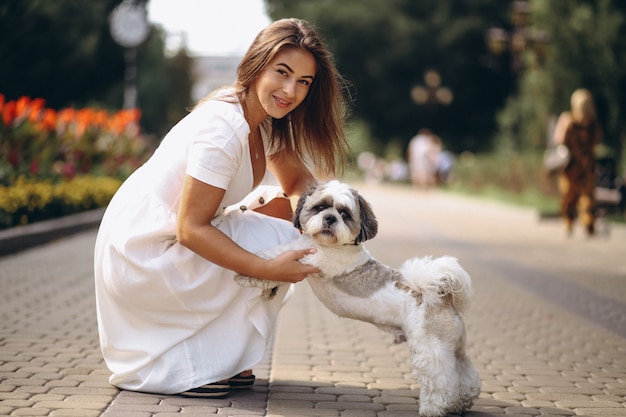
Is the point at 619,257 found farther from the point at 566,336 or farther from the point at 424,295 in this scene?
the point at 424,295

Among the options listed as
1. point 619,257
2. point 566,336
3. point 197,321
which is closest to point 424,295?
point 197,321

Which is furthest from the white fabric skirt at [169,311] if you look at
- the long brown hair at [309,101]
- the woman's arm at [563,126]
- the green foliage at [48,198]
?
the woman's arm at [563,126]

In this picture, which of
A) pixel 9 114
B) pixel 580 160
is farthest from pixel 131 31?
pixel 580 160

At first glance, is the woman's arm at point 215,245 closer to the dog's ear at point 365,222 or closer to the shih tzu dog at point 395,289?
the shih tzu dog at point 395,289

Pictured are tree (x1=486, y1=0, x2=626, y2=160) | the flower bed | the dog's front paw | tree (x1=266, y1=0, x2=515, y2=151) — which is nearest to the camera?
the dog's front paw

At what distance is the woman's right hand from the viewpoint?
4.03 metres

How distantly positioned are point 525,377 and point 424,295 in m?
1.46

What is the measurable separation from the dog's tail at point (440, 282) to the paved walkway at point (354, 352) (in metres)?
0.63

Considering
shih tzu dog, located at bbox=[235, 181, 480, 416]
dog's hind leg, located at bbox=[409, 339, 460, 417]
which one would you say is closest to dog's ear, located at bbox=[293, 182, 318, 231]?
shih tzu dog, located at bbox=[235, 181, 480, 416]

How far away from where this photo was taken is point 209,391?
165 inches

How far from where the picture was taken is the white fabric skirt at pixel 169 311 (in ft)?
13.9

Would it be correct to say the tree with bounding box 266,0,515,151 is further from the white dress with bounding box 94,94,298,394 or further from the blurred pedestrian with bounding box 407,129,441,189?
the white dress with bounding box 94,94,298,394

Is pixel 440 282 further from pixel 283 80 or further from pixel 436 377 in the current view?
pixel 283 80

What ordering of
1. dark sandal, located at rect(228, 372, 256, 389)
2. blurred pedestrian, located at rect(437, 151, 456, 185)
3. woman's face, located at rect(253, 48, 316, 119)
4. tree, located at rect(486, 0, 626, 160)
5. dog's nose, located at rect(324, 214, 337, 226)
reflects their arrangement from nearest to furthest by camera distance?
Answer: dog's nose, located at rect(324, 214, 337, 226) < woman's face, located at rect(253, 48, 316, 119) < dark sandal, located at rect(228, 372, 256, 389) < tree, located at rect(486, 0, 626, 160) < blurred pedestrian, located at rect(437, 151, 456, 185)
